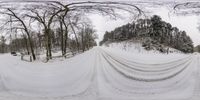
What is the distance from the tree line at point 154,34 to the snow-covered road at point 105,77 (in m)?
0.08

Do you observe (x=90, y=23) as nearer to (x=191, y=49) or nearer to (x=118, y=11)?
(x=118, y=11)

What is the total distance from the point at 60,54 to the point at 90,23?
28cm

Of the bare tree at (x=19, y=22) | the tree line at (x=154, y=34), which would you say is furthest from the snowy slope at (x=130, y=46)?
the bare tree at (x=19, y=22)

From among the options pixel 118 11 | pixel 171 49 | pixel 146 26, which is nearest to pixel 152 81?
pixel 171 49

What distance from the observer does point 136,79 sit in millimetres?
1283

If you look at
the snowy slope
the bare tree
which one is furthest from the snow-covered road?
the bare tree

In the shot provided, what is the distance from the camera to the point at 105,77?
1.31m

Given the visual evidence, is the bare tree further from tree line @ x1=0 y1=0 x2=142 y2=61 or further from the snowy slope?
the snowy slope

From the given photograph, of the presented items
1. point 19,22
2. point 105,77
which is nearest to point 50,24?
point 19,22

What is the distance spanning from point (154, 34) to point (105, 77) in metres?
0.41

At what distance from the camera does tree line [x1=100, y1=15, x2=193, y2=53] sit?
3.84 feet

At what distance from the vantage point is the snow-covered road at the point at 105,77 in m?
1.28

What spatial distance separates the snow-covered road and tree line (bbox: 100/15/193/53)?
8 cm

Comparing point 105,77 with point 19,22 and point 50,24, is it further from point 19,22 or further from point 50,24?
point 19,22
